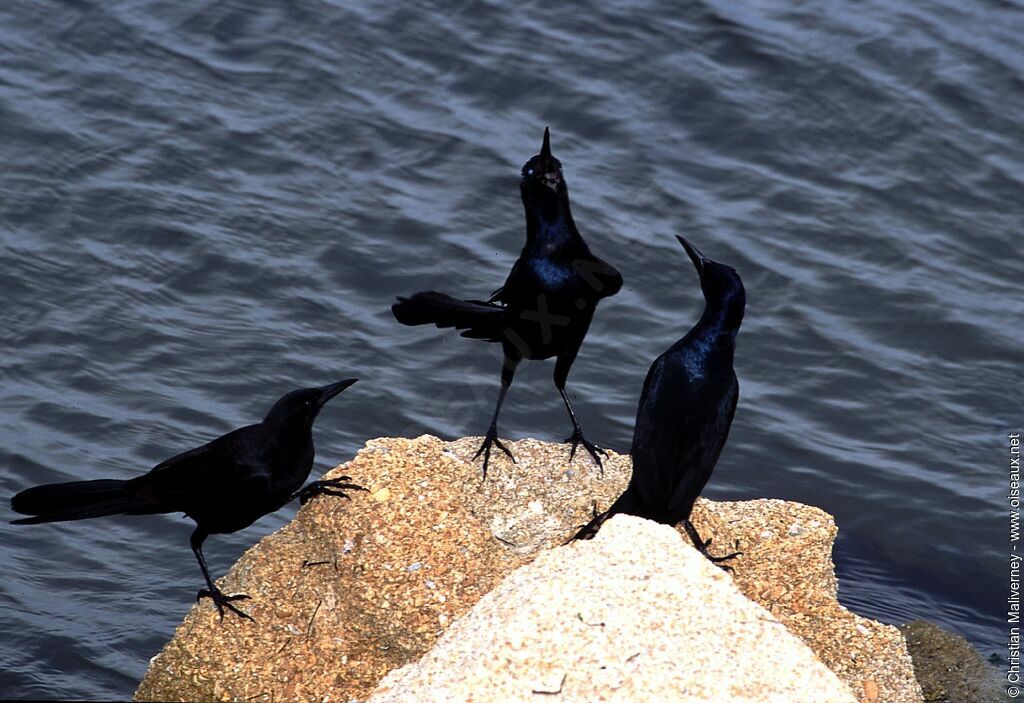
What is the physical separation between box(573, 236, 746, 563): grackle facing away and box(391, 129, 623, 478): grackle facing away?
0.50m

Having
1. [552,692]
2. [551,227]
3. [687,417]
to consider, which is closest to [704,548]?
[687,417]

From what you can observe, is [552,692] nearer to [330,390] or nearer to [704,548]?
[704,548]

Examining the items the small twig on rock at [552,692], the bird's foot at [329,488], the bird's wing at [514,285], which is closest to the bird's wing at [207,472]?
the bird's foot at [329,488]

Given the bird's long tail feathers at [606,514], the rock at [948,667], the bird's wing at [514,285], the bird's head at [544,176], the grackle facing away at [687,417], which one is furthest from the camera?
the rock at [948,667]

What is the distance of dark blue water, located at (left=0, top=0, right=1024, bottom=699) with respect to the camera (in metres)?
8.23

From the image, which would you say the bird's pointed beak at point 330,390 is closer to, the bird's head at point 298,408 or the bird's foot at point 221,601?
the bird's head at point 298,408

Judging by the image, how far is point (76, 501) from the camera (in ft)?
18.1

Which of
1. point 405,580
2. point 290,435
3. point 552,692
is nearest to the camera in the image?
point 552,692

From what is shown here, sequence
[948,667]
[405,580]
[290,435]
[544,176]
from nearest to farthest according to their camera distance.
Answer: [405,580]
[290,435]
[544,176]
[948,667]

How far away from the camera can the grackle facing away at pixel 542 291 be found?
19.0ft

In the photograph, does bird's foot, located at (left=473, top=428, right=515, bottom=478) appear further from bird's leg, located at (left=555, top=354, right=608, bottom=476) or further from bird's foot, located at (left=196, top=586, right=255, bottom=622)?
bird's foot, located at (left=196, top=586, right=255, bottom=622)

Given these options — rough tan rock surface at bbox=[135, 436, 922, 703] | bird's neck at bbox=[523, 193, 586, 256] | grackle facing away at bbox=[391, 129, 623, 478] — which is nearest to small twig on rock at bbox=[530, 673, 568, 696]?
rough tan rock surface at bbox=[135, 436, 922, 703]

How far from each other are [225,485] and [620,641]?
1.97m

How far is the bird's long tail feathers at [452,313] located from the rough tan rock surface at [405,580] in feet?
1.78
